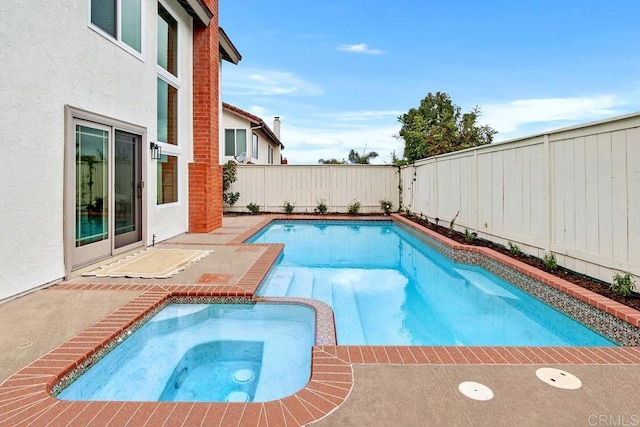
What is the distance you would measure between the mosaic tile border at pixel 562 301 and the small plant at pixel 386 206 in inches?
324

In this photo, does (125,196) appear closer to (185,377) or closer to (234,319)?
(234,319)

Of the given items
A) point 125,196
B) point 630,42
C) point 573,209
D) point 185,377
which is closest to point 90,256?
point 125,196

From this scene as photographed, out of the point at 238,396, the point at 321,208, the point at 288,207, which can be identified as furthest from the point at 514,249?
the point at 288,207

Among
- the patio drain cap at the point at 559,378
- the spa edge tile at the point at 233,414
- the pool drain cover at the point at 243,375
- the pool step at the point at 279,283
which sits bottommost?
the pool drain cover at the point at 243,375

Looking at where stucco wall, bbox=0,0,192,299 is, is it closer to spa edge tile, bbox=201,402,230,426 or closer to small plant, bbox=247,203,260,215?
spa edge tile, bbox=201,402,230,426

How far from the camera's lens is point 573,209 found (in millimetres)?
5203

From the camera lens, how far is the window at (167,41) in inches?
323

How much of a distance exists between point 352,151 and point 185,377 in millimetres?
34819

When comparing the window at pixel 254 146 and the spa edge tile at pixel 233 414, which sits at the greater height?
the window at pixel 254 146

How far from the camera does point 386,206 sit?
16.1 m

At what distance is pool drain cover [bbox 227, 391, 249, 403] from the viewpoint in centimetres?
290

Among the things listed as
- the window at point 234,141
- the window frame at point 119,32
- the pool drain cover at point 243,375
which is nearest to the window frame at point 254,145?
the window at point 234,141

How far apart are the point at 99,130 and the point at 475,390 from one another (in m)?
6.07

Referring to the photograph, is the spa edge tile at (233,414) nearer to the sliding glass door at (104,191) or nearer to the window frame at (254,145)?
the sliding glass door at (104,191)
